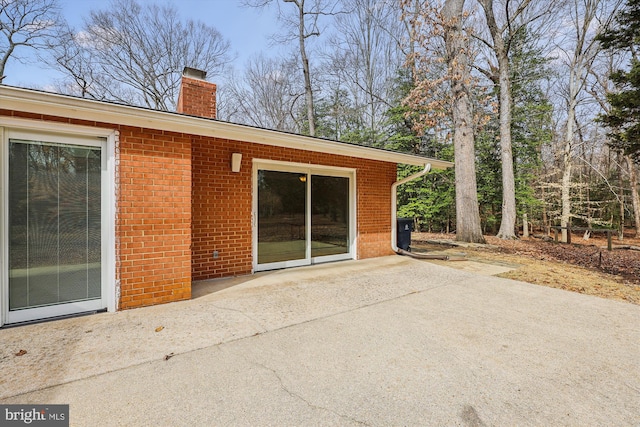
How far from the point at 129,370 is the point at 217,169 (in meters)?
3.15

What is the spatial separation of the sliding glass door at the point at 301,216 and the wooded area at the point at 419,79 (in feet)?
16.7

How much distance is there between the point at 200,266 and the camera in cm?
457

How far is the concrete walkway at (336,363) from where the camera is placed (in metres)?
1.76

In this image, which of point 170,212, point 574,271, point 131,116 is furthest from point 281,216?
point 574,271

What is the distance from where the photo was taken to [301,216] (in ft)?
18.7

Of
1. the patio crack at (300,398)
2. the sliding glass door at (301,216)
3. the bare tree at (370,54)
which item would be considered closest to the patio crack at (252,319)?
the patio crack at (300,398)

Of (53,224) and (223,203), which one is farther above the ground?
(223,203)

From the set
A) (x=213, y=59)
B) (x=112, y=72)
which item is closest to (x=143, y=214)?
(x=112, y=72)

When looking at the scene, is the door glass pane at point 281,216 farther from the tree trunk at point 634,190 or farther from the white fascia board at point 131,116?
the tree trunk at point 634,190

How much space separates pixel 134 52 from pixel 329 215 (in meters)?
16.8

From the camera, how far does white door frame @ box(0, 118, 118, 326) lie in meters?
2.85

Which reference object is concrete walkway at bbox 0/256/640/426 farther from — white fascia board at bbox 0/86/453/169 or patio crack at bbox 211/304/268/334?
white fascia board at bbox 0/86/453/169

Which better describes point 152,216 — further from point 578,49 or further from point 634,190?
point 634,190

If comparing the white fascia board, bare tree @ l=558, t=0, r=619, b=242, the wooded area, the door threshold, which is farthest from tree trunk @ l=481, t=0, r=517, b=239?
the door threshold
